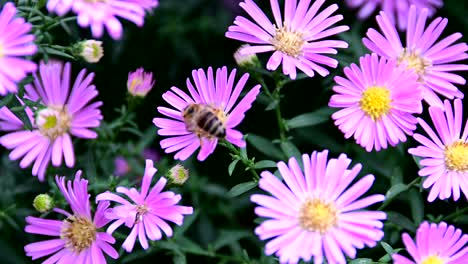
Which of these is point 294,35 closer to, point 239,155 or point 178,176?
point 239,155

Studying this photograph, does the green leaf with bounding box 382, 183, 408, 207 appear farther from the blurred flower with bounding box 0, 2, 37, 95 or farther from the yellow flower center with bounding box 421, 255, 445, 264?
the blurred flower with bounding box 0, 2, 37, 95

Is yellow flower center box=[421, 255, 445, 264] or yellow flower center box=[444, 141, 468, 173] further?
yellow flower center box=[444, 141, 468, 173]

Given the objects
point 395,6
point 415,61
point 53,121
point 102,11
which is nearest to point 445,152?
point 415,61

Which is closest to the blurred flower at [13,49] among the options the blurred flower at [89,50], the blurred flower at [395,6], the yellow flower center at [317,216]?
the blurred flower at [89,50]

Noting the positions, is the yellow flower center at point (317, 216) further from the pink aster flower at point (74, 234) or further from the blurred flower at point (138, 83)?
the blurred flower at point (138, 83)

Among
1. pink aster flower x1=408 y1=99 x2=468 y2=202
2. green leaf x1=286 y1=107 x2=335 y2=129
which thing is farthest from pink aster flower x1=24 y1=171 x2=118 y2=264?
pink aster flower x1=408 y1=99 x2=468 y2=202
